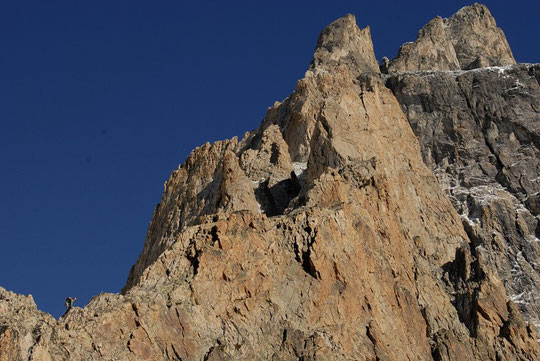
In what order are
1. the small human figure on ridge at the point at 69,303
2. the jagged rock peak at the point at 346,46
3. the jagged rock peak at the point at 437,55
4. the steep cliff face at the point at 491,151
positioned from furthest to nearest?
the jagged rock peak at the point at 437,55
the jagged rock peak at the point at 346,46
the steep cliff face at the point at 491,151
the small human figure on ridge at the point at 69,303

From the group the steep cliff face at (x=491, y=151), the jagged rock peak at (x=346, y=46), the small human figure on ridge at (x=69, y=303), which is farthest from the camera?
the jagged rock peak at (x=346, y=46)

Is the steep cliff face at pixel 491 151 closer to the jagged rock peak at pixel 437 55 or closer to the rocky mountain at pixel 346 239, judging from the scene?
the rocky mountain at pixel 346 239

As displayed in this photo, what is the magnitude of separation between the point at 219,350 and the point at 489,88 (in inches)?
2611

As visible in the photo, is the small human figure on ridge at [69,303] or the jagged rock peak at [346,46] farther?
the jagged rock peak at [346,46]

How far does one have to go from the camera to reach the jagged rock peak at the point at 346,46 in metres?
186

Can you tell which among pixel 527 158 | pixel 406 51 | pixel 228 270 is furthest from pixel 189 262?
pixel 406 51

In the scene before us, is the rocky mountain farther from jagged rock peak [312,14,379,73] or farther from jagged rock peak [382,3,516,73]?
jagged rock peak [382,3,516,73]

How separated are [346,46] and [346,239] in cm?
6890

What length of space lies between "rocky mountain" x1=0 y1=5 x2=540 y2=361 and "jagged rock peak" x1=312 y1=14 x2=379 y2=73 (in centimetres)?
268

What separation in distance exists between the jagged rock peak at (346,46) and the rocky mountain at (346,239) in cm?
268

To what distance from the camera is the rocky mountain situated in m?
113

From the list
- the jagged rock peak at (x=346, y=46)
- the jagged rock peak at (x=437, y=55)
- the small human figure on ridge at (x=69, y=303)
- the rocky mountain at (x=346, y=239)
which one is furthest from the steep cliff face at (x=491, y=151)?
the small human figure on ridge at (x=69, y=303)

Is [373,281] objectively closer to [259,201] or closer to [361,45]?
[259,201]

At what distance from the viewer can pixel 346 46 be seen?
19088 centimetres
